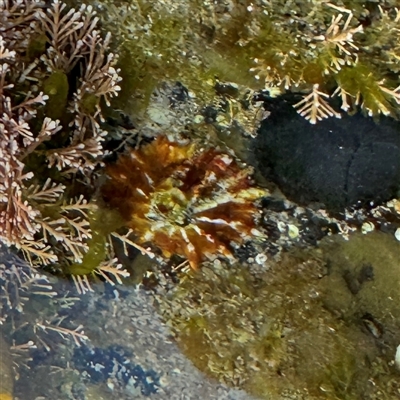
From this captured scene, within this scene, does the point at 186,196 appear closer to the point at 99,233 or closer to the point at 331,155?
the point at 99,233

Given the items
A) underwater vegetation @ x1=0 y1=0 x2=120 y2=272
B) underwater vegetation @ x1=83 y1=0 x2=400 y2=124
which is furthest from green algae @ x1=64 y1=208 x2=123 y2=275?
underwater vegetation @ x1=83 y1=0 x2=400 y2=124

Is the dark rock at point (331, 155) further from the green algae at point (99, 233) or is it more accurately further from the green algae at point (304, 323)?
the green algae at point (99, 233)

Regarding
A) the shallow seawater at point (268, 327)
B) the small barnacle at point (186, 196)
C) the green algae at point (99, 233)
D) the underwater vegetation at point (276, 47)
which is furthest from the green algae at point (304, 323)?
the underwater vegetation at point (276, 47)

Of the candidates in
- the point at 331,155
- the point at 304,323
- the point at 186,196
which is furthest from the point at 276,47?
the point at 304,323

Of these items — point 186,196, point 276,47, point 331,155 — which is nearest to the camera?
point 276,47

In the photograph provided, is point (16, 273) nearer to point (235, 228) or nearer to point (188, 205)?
point (188, 205)

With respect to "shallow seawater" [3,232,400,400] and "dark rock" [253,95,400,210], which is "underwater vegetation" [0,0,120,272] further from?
"dark rock" [253,95,400,210]
